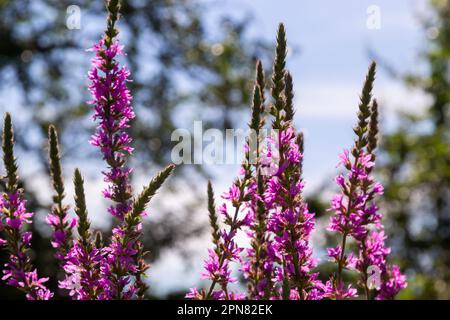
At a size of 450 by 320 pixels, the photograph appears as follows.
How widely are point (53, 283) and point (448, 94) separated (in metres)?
16.8

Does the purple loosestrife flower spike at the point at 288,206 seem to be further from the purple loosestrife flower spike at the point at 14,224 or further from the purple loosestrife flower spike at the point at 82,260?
the purple loosestrife flower spike at the point at 14,224

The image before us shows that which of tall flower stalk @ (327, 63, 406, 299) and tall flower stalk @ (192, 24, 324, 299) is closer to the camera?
tall flower stalk @ (192, 24, 324, 299)

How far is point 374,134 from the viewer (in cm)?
240

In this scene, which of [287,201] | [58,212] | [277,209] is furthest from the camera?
[58,212]

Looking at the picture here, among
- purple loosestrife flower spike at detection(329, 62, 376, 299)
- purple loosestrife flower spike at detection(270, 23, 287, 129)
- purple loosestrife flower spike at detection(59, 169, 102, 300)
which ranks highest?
purple loosestrife flower spike at detection(270, 23, 287, 129)

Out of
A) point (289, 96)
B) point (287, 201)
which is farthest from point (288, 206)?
point (289, 96)

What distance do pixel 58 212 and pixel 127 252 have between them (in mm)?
381

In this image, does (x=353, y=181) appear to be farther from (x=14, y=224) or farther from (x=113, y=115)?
(x=14, y=224)

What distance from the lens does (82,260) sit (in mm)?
1934

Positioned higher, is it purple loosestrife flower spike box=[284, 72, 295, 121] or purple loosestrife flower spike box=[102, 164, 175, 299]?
purple loosestrife flower spike box=[284, 72, 295, 121]

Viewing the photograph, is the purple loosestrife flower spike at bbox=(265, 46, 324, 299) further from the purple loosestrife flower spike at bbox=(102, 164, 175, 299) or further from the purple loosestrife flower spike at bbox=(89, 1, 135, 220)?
the purple loosestrife flower spike at bbox=(89, 1, 135, 220)

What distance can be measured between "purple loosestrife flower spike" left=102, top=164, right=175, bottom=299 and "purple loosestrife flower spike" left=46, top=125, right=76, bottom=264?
0.67 ft

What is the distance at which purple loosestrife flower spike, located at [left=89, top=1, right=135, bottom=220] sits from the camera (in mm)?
2016

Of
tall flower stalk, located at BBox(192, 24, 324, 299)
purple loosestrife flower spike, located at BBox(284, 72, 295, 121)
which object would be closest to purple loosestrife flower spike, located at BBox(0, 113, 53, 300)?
tall flower stalk, located at BBox(192, 24, 324, 299)
